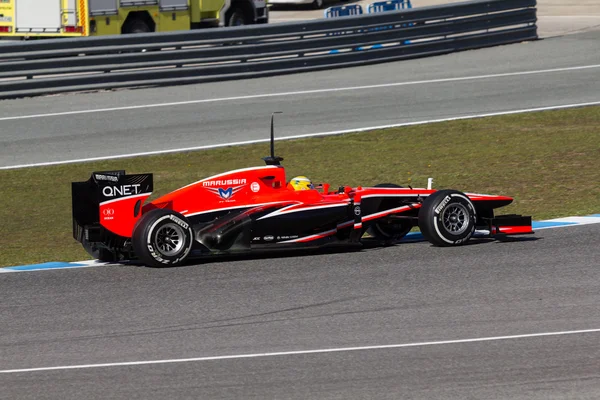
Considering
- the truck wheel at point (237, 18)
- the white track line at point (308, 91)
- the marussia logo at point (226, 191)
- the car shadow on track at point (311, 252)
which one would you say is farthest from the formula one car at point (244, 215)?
the truck wheel at point (237, 18)

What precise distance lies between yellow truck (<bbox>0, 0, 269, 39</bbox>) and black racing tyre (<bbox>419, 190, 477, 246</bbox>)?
18325 mm

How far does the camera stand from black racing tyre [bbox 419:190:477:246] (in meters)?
10.1

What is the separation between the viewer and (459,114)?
1869 centimetres

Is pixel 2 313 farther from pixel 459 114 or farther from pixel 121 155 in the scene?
pixel 459 114

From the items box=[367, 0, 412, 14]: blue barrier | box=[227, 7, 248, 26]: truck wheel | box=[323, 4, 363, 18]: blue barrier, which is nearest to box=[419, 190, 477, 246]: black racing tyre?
Result: box=[323, 4, 363, 18]: blue barrier

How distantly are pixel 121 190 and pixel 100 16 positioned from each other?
1807 cm

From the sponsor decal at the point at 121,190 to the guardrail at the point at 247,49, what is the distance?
1197 centimetres

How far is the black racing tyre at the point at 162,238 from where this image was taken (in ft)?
31.7

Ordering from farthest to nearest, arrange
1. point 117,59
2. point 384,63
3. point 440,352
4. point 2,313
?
point 384,63 < point 117,59 < point 2,313 < point 440,352

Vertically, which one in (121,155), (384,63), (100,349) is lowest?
(100,349)

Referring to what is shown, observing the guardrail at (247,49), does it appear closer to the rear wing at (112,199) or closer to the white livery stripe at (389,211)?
the rear wing at (112,199)

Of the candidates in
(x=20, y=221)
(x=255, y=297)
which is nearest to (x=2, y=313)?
(x=255, y=297)

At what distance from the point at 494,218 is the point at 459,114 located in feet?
27.6

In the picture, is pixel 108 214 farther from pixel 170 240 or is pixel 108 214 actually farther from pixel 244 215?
pixel 244 215
